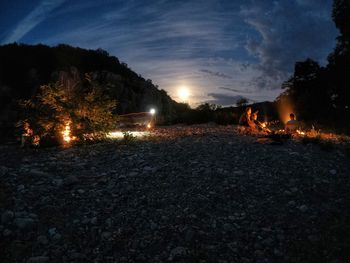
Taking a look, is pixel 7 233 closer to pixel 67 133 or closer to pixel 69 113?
pixel 67 133

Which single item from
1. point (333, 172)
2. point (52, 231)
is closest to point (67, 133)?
point (52, 231)

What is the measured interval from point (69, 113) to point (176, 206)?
950cm

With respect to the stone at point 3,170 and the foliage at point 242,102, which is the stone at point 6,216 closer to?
the stone at point 3,170

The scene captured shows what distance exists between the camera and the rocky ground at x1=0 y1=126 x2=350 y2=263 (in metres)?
6.72

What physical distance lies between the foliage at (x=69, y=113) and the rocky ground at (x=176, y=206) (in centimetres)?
244

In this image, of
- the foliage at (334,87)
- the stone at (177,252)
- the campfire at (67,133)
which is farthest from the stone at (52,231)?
the foliage at (334,87)

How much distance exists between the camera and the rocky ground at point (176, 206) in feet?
22.1

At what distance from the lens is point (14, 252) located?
6.66 m

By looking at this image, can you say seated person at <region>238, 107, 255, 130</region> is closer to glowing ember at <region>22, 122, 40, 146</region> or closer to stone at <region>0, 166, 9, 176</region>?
glowing ember at <region>22, 122, 40, 146</region>

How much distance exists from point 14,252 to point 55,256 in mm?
809

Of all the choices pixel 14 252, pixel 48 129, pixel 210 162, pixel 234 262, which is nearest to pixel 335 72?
pixel 210 162

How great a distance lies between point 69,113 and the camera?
16.1 metres

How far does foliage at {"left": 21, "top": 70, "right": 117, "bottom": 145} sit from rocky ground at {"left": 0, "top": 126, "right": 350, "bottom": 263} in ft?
7.99

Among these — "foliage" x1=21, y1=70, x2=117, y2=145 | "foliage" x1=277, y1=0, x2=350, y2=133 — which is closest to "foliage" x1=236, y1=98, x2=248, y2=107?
"foliage" x1=277, y1=0, x2=350, y2=133
